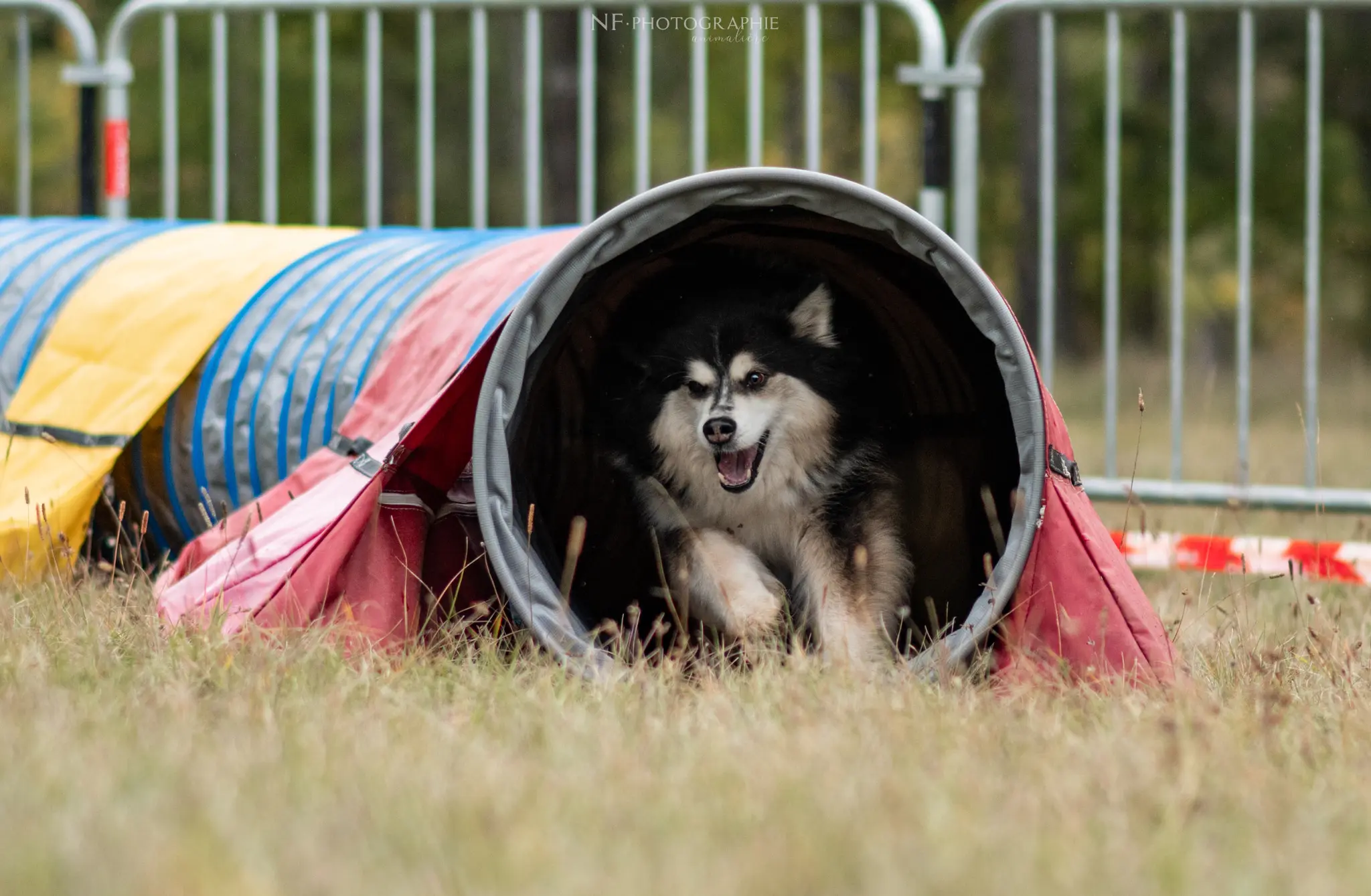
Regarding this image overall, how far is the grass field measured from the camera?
6.79ft

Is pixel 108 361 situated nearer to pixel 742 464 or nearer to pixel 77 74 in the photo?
pixel 742 464

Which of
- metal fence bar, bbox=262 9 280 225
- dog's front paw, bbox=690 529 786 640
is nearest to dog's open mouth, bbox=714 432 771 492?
dog's front paw, bbox=690 529 786 640

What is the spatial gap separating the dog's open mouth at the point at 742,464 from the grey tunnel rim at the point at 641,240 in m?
0.86

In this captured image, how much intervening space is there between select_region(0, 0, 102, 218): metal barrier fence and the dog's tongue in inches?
160

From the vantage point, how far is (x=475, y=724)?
294 centimetres

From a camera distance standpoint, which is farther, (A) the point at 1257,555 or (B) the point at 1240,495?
(B) the point at 1240,495

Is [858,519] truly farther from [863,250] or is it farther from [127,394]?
[127,394]

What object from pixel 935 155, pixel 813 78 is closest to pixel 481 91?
pixel 813 78

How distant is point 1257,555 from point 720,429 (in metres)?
1.96

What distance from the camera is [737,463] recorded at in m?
4.51

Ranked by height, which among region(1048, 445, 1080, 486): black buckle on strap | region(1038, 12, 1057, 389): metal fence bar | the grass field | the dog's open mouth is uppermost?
region(1038, 12, 1057, 389): metal fence bar

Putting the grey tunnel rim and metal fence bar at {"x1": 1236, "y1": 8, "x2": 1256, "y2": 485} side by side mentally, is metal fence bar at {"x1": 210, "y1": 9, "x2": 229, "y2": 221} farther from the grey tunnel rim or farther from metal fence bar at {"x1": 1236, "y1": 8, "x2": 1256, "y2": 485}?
metal fence bar at {"x1": 1236, "y1": 8, "x2": 1256, "y2": 485}

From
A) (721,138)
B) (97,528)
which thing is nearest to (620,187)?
(721,138)

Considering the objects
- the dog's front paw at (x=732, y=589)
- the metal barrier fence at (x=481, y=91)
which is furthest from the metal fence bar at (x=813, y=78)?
the dog's front paw at (x=732, y=589)
